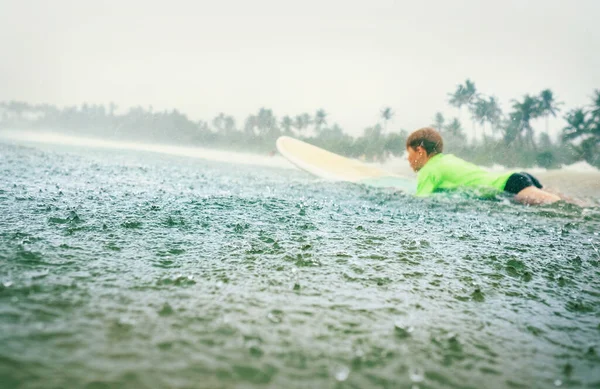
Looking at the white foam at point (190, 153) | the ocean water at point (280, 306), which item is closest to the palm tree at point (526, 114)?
the white foam at point (190, 153)

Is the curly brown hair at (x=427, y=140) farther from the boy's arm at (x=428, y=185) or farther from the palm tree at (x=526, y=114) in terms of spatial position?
the palm tree at (x=526, y=114)

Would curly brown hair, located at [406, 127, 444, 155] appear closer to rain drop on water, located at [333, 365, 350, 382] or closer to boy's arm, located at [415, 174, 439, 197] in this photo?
boy's arm, located at [415, 174, 439, 197]

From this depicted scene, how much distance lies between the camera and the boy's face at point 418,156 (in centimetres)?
702

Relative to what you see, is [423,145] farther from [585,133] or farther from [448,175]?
[585,133]

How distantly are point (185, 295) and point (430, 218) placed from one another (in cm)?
367

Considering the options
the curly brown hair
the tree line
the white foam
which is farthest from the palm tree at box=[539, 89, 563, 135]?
the curly brown hair

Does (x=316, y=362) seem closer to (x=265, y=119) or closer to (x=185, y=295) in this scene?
(x=185, y=295)

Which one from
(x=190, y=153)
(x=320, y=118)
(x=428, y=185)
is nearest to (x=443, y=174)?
(x=428, y=185)

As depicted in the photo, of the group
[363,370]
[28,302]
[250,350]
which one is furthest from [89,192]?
[363,370]

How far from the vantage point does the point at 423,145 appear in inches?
274

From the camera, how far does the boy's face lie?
7.02 meters

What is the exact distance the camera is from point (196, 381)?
3.48 ft

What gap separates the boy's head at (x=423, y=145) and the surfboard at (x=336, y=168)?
1.67 m

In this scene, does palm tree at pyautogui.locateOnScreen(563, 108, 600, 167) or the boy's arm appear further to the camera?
palm tree at pyautogui.locateOnScreen(563, 108, 600, 167)
